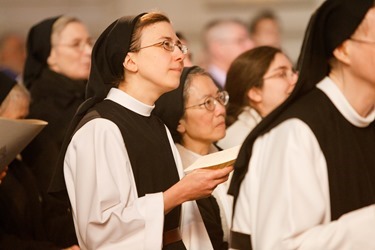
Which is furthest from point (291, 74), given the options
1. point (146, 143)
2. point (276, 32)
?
point (276, 32)

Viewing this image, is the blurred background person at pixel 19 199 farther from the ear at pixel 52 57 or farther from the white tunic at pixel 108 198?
the ear at pixel 52 57

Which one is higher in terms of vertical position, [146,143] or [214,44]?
[146,143]

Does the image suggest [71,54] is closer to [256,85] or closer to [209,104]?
[256,85]

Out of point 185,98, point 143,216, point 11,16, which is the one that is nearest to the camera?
point 143,216

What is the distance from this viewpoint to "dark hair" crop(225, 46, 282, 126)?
269 inches

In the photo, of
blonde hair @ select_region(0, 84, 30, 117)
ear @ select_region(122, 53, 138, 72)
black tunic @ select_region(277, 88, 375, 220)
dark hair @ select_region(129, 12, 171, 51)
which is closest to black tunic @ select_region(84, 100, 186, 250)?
ear @ select_region(122, 53, 138, 72)

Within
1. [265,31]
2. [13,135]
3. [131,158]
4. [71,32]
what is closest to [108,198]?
[131,158]

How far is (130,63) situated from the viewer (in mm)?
5203

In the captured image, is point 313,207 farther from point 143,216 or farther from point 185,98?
point 185,98

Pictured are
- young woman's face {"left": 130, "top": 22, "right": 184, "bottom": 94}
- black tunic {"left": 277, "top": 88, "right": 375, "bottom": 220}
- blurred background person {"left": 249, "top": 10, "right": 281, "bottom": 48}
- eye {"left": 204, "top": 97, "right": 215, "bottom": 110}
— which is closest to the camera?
black tunic {"left": 277, "top": 88, "right": 375, "bottom": 220}

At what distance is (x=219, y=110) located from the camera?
6.09 metres

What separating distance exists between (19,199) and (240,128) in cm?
154

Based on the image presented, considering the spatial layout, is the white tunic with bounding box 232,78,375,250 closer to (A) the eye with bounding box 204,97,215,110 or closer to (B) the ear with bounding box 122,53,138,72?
(B) the ear with bounding box 122,53,138,72

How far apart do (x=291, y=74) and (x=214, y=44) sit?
3.83 m
